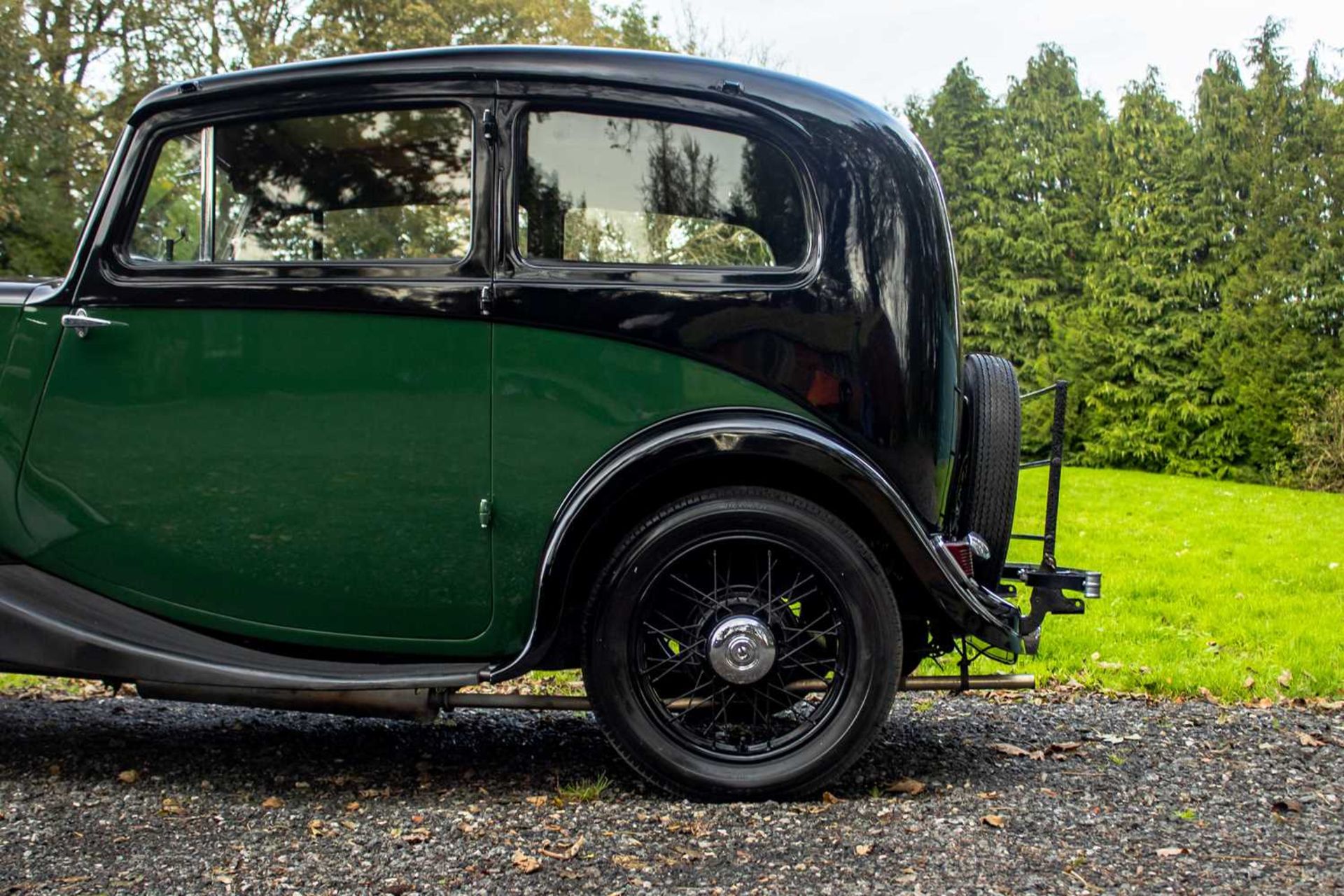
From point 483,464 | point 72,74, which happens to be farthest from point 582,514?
point 72,74

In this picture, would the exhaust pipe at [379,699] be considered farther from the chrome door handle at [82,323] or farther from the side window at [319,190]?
the side window at [319,190]

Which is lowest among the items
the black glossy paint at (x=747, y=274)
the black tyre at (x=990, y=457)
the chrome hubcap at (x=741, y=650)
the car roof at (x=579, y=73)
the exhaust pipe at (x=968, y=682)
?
the exhaust pipe at (x=968, y=682)

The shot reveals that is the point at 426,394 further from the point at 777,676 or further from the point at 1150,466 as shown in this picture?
the point at 1150,466

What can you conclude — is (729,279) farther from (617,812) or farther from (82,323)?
(82,323)

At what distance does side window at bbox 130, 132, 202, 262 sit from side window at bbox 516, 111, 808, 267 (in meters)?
1.01

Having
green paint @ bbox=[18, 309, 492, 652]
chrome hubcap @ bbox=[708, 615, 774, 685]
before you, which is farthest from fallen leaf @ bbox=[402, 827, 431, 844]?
chrome hubcap @ bbox=[708, 615, 774, 685]

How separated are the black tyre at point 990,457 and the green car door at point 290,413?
1.45 meters

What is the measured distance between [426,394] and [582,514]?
56 centimetres

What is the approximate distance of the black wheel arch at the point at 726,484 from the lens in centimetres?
304

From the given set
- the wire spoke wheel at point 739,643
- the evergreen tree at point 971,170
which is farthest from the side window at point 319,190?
the evergreen tree at point 971,170

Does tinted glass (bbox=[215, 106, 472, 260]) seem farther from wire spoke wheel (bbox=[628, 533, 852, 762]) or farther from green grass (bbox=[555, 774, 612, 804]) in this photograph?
green grass (bbox=[555, 774, 612, 804])

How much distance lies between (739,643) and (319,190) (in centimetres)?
184

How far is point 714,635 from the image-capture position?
10.2 ft

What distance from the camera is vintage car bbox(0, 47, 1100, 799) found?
3.12 meters
